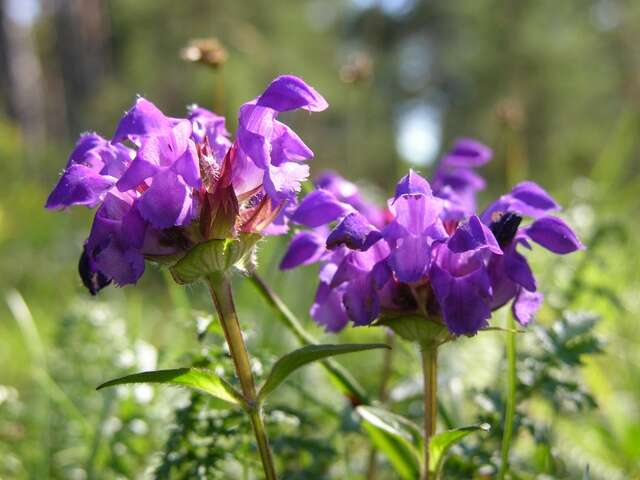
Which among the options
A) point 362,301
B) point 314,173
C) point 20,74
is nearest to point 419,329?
point 362,301

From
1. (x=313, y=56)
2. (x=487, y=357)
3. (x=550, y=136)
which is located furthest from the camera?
(x=550, y=136)

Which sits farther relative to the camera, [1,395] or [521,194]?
[1,395]

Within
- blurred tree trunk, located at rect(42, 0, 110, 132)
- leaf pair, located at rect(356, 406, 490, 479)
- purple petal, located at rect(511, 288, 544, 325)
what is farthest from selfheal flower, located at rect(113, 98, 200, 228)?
blurred tree trunk, located at rect(42, 0, 110, 132)

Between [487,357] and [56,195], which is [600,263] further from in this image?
[56,195]

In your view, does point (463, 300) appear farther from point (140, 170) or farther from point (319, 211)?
point (140, 170)

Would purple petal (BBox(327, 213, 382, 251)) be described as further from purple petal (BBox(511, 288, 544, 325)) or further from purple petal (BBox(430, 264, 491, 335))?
purple petal (BBox(511, 288, 544, 325))

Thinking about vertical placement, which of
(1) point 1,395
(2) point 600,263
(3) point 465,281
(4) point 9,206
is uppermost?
(3) point 465,281

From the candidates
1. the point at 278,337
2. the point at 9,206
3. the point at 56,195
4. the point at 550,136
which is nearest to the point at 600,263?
the point at 278,337
